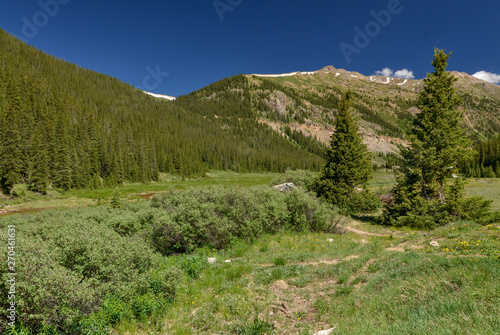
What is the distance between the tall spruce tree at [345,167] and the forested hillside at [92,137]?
7107 cm

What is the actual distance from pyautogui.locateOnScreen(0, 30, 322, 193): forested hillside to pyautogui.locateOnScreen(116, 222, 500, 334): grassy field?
7187 centimetres

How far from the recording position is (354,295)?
618 centimetres

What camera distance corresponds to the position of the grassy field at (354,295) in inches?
166

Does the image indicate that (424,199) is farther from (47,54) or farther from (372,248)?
(47,54)

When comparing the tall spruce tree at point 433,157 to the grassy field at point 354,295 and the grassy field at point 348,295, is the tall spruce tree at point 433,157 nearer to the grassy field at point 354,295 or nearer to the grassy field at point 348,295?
the grassy field at point 354,295

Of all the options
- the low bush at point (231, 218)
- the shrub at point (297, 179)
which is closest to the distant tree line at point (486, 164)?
the shrub at point (297, 179)

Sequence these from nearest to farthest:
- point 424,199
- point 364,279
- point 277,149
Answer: point 364,279 < point 424,199 < point 277,149

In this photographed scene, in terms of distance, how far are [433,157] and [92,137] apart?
366 feet

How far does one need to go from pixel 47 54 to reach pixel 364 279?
252m

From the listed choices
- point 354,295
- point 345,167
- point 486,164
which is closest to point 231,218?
point 354,295

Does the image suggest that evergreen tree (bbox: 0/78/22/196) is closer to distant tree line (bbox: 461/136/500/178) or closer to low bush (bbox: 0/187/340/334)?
low bush (bbox: 0/187/340/334)

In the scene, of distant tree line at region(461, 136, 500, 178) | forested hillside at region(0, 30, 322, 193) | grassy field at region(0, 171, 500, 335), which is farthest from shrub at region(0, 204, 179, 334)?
distant tree line at region(461, 136, 500, 178)

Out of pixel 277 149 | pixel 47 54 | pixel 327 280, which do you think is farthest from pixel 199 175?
pixel 47 54

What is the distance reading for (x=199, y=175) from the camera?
394 feet
